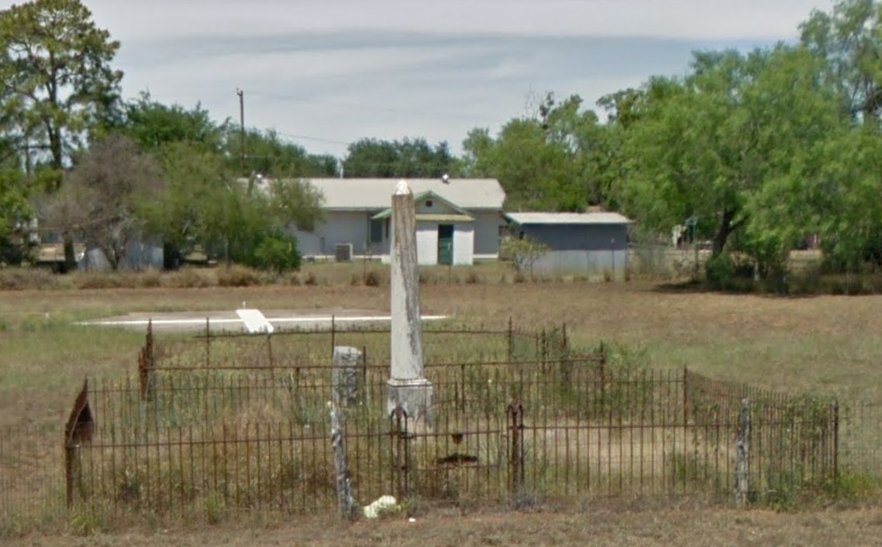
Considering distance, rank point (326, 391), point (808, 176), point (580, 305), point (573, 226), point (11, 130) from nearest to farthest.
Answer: point (326, 391) → point (580, 305) → point (808, 176) → point (11, 130) → point (573, 226)

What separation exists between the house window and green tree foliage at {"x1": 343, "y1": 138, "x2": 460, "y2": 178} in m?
53.2

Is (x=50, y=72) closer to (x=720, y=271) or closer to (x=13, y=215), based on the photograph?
(x=13, y=215)

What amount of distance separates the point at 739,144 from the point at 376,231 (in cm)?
2896

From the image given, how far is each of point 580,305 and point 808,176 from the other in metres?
10.4

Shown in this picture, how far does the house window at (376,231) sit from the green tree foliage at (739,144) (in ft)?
79.7

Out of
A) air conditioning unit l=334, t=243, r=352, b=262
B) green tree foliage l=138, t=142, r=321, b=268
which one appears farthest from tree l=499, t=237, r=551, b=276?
air conditioning unit l=334, t=243, r=352, b=262

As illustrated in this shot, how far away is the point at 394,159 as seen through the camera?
122938 millimetres

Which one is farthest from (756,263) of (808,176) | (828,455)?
(828,455)

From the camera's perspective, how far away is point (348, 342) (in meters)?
24.2

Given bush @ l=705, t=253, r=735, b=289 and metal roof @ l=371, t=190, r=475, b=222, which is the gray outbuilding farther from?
bush @ l=705, t=253, r=735, b=289

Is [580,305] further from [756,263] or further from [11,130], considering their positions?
[11,130]

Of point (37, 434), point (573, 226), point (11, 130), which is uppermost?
point (11, 130)

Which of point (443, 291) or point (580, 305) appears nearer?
point (580, 305)

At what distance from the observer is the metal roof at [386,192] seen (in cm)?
6328
